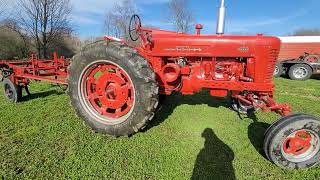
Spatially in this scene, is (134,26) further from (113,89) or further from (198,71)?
(198,71)

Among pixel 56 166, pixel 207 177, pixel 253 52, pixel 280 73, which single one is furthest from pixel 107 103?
pixel 280 73

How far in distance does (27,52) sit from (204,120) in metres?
25.4

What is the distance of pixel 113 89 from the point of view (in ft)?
14.3

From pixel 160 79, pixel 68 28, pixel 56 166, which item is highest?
pixel 68 28

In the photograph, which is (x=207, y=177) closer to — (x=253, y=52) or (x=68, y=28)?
(x=253, y=52)

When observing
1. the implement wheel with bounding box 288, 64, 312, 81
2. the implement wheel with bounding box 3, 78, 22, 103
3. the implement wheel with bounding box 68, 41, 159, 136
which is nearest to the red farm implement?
the implement wheel with bounding box 3, 78, 22, 103

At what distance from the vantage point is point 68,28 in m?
30.2

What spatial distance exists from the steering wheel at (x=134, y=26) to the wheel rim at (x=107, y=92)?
0.91 m

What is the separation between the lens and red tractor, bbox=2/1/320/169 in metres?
4.04

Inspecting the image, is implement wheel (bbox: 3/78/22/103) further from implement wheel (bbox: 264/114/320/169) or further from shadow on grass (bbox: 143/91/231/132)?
implement wheel (bbox: 264/114/320/169)

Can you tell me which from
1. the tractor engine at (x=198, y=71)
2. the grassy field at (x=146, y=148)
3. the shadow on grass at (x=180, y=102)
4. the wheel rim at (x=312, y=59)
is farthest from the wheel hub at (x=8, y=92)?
the wheel rim at (x=312, y=59)

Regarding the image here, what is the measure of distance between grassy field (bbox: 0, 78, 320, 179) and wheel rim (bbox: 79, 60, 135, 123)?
1.33 feet

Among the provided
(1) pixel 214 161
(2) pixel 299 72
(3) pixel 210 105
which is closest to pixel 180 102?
(3) pixel 210 105

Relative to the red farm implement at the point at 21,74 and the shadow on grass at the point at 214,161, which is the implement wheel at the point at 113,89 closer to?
the shadow on grass at the point at 214,161
